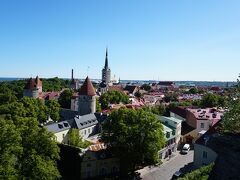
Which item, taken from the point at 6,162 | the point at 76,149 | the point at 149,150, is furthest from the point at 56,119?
the point at 6,162

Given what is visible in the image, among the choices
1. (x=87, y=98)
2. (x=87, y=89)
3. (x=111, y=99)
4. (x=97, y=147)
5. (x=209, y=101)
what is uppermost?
(x=87, y=89)

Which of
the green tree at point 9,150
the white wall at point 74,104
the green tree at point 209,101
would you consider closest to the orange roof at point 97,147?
the green tree at point 9,150

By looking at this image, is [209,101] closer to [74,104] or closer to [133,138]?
[74,104]

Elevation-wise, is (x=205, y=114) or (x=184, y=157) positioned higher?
(x=205, y=114)

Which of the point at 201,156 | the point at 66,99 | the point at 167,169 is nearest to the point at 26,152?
the point at 201,156

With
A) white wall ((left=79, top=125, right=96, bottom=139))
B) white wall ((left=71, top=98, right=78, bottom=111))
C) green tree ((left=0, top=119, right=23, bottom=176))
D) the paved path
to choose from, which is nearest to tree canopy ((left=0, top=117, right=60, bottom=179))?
green tree ((left=0, top=119, right=23, bottom=176))

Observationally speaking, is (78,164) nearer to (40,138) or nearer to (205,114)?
(40,138)
